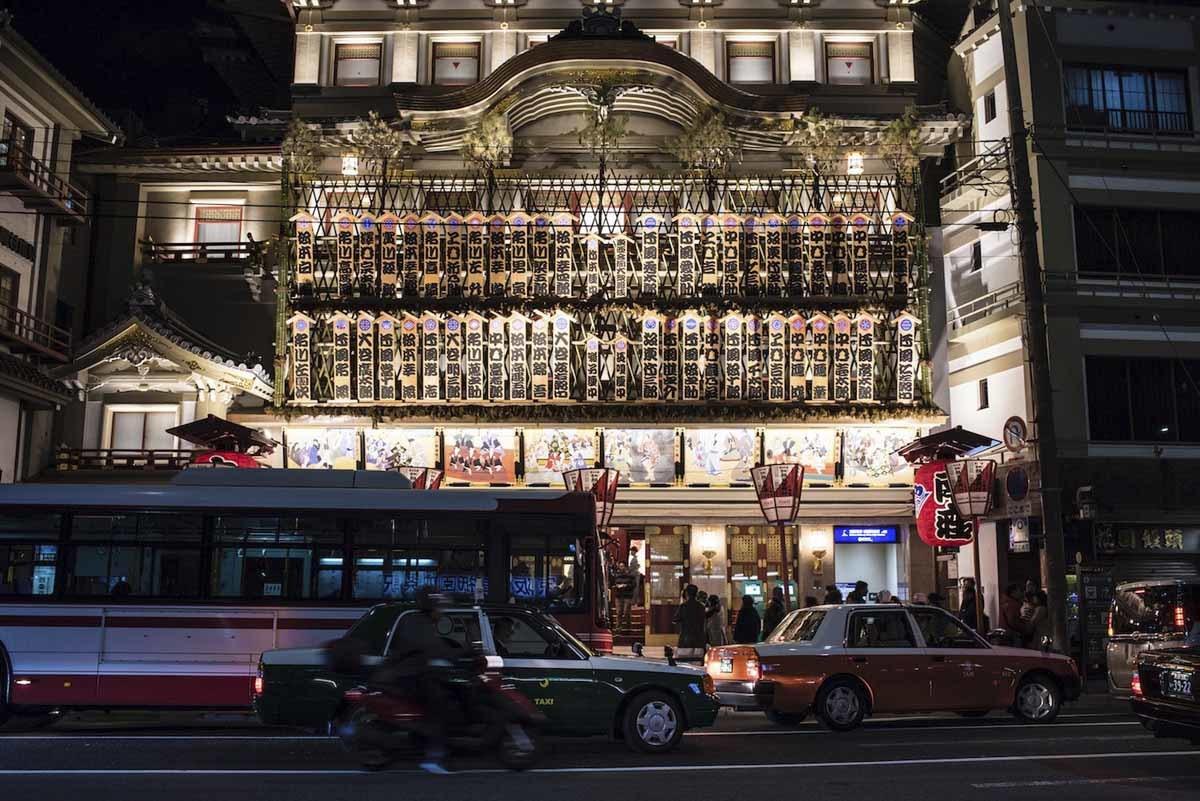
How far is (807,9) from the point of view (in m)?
31.0

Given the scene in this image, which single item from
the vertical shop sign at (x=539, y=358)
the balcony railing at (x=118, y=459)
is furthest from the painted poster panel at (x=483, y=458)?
the balcony railing at (x=118, y=459)

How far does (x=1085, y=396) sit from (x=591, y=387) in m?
12.6

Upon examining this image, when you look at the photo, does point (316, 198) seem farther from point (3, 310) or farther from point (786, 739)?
point (786, 739)

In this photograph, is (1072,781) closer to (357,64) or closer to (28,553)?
(28,553)

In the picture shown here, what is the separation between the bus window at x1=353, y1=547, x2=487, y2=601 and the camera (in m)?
15.3

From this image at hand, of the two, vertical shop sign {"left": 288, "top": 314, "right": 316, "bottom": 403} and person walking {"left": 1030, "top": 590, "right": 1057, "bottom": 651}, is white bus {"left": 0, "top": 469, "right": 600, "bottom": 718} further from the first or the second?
vertical shop sign {"left": 288, "top": 314, "right": 316, "bottom": 403}

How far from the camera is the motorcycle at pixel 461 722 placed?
1062 cm

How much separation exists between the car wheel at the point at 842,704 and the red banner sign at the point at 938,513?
1002 cm

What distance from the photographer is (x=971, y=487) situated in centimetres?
2359

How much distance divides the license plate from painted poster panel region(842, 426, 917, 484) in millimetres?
15597

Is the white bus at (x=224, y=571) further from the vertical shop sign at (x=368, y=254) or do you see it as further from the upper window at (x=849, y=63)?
the upper window at (x=849, y=63)

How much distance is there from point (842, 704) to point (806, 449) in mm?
13507

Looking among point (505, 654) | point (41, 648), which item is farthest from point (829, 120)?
point (41, 648)

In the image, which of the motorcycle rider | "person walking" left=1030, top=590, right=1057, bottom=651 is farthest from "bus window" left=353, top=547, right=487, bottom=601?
"person walking" left=1030, top=590, right=1057, bottom=651
